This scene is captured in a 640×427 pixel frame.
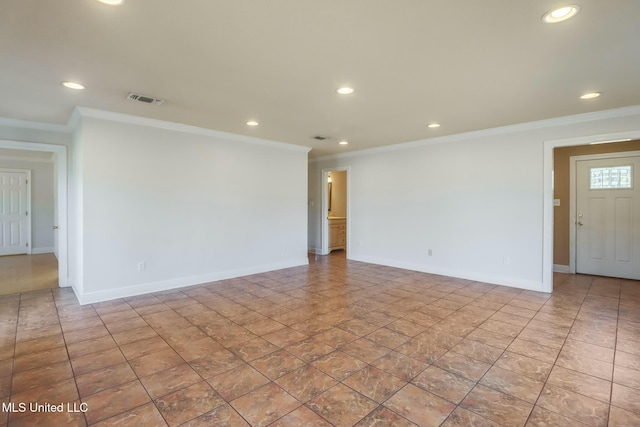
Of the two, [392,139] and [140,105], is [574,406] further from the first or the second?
[140,105]

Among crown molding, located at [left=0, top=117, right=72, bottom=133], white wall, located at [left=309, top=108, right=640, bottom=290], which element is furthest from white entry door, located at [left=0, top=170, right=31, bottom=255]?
white wall, located at [left=309, top=108, right=640, bottom=290]

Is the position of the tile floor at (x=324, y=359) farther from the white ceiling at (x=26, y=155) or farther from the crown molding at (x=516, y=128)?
the white ceiling at (x=26, y=155)

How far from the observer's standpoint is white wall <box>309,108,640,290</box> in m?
4.44

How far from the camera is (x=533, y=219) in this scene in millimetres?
4469

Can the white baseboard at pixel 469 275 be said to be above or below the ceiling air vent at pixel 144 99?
below

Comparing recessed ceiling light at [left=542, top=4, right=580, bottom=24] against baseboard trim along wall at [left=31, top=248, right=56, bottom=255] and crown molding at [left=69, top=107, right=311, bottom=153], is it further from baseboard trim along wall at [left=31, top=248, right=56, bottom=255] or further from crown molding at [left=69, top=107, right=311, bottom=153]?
baseboard trim along wall at [left=31, top=248, right=56, bottom=255]

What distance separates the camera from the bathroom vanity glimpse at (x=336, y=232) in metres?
7.92

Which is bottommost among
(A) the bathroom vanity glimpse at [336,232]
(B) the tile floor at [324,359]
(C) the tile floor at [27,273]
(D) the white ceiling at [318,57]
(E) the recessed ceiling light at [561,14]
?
(B) the tile floor at [324,359]

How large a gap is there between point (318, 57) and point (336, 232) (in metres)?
5.96

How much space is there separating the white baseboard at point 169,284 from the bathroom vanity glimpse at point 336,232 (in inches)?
83.6

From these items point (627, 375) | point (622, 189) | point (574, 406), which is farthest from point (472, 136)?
point (574, 406)

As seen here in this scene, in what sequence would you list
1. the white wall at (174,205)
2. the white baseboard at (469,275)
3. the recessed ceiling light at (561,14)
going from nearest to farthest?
the recessed ceiling light at (561,14)
the white wall at (174,205)
the white baseboard at (469,275)

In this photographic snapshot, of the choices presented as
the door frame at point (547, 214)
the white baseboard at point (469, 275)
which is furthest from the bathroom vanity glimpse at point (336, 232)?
the door frame at point (547, 214)

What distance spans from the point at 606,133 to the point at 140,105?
18.8ft
